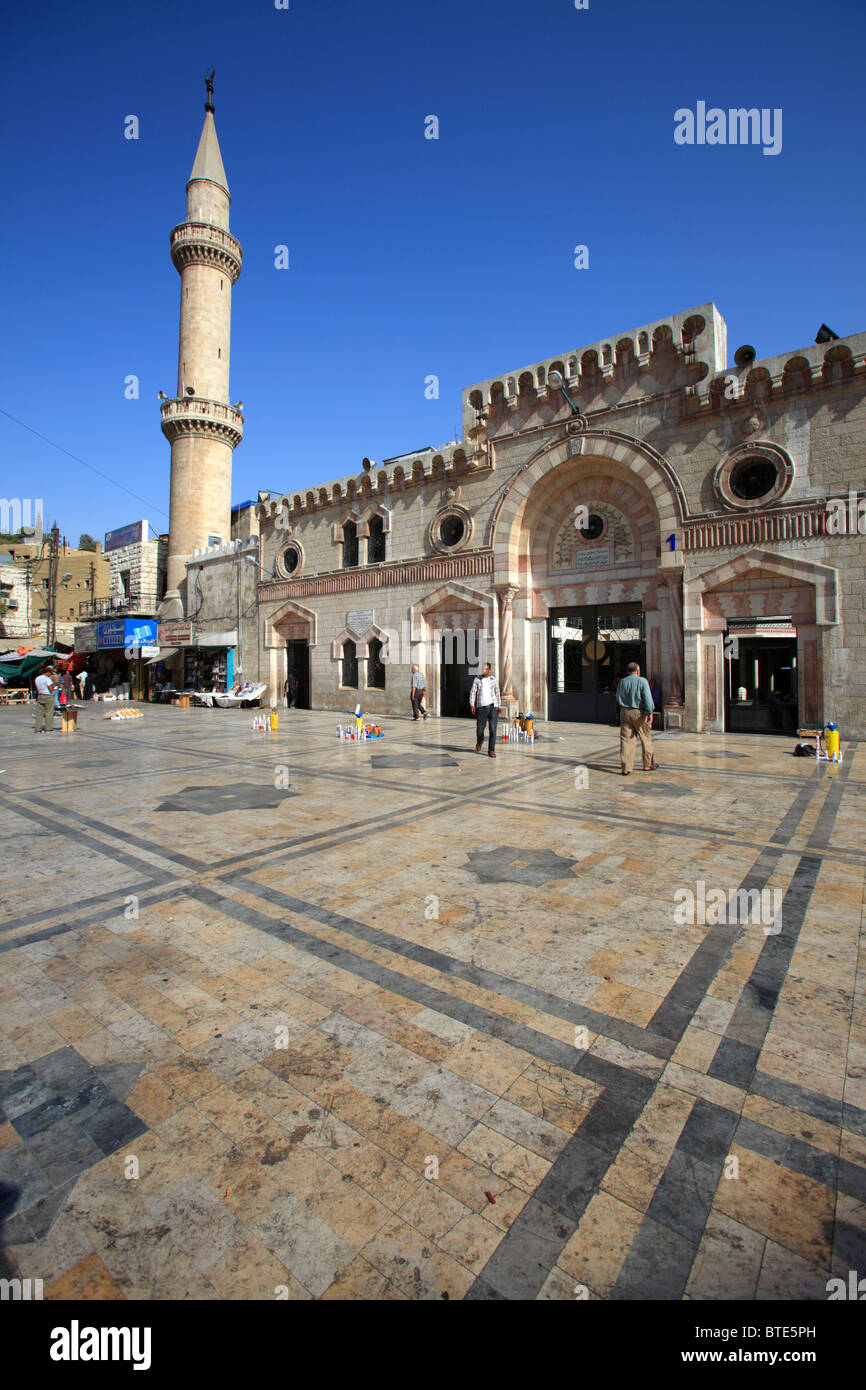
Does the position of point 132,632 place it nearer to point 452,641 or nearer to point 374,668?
point 374,668

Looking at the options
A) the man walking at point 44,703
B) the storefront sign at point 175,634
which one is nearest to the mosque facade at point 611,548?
the storefront sign at point 175,634

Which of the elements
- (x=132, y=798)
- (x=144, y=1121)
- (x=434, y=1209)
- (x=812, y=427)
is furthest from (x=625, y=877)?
(x=812, y=427)

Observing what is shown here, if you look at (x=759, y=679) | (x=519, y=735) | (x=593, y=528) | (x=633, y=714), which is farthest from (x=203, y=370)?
(x=633, y=714)

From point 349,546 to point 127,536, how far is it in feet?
76.5

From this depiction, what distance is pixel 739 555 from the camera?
14242mm

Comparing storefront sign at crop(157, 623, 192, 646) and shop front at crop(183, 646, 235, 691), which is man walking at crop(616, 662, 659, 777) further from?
storefront sign at crop(157, 623, 192, 646)

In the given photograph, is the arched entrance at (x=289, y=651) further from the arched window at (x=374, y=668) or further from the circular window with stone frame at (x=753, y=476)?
the circular window with stone frame at (x=753, y=476)

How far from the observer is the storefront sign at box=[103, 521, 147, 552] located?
37.8m

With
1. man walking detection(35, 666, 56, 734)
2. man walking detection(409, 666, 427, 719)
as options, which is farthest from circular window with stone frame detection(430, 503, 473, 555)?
man walking detection(35, 666, 56, 734)

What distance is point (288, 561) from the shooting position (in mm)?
26047

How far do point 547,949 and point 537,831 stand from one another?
2747 mm

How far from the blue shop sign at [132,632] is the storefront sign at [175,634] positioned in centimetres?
126

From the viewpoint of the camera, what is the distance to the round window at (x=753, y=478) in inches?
548

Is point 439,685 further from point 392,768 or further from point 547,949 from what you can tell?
point 547,949
